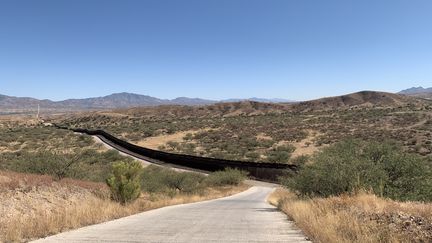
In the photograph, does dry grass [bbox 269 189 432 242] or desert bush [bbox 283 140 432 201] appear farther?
desert bush [bbox 283 140 432 201]

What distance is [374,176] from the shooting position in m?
15.6

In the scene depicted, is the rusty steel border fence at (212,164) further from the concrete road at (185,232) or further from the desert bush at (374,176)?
the concrete road at (185,232)

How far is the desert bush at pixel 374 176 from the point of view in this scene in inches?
606

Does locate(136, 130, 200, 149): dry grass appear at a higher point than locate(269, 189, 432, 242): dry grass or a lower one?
lower

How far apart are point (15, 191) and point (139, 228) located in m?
5.54

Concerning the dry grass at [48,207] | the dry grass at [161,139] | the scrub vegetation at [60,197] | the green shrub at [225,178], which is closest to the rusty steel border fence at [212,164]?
the green shrub at [225,178]

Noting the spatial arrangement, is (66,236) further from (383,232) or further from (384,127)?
(384,127)

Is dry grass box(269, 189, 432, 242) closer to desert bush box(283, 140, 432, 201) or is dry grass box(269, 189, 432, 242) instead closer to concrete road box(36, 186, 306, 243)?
concrete road box(36, 186, 306, 243)

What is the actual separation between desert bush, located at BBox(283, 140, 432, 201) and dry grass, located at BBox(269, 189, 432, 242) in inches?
112

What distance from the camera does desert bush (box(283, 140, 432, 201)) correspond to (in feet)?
50.5

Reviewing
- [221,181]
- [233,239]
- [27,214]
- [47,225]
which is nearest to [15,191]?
[27,214]

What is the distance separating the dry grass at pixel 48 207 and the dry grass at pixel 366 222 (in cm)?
601

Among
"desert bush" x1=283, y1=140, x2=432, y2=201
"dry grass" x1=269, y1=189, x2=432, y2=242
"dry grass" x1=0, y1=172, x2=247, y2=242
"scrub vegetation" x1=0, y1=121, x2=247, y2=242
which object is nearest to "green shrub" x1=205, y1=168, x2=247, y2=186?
"scrub vegetation" x1=0, y1=121, x2=247, y2=242

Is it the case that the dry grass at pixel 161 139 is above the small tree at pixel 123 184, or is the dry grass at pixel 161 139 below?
below
